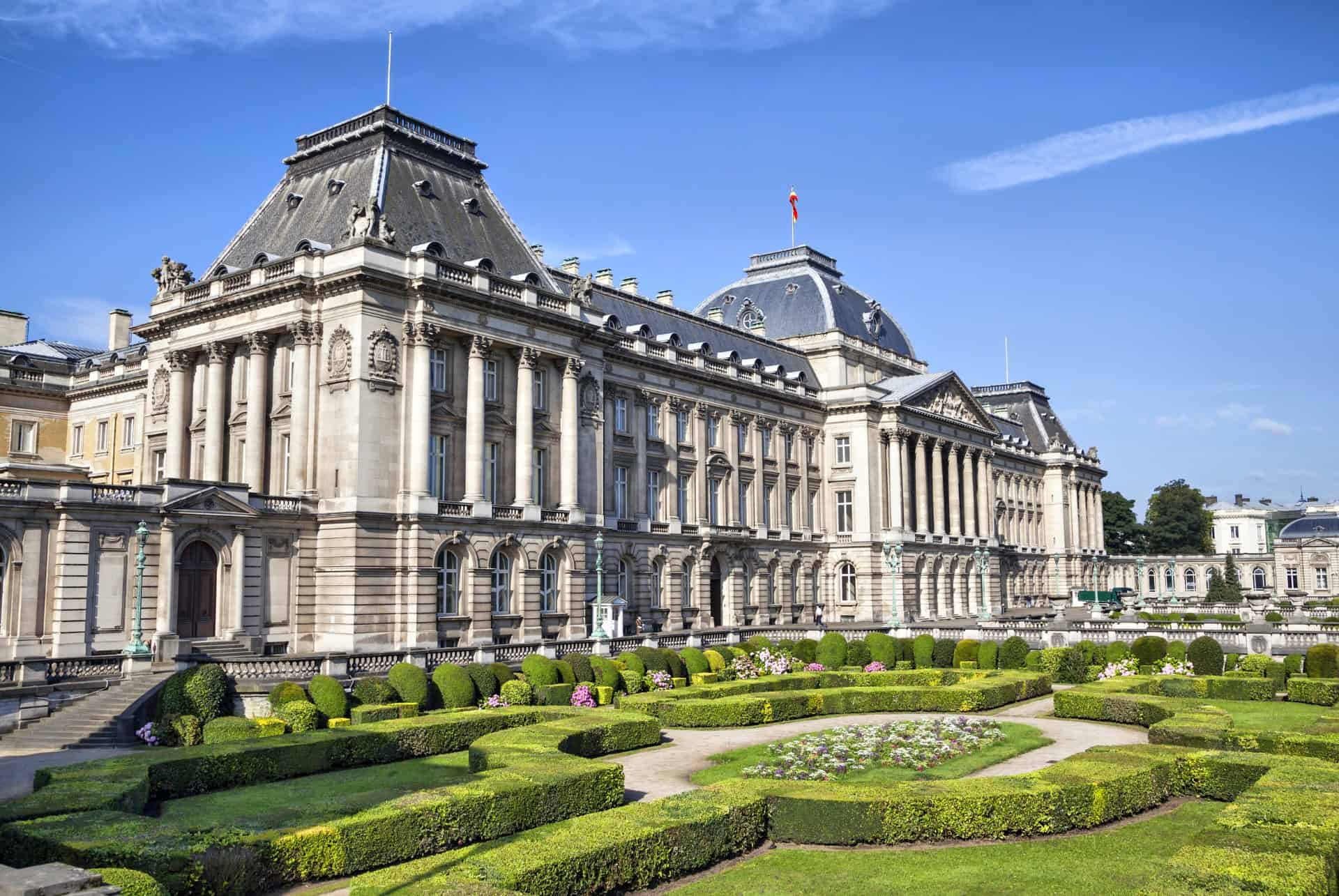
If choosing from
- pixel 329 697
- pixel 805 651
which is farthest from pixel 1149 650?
pixel 329 697

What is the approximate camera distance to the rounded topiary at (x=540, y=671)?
40969 millimetres

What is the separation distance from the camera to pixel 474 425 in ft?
167

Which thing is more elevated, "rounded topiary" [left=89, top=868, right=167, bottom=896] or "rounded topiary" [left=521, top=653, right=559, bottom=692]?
"rounded topiary" [left=521, top=653, right=559, bottom=692]

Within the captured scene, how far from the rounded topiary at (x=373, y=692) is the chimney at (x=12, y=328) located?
5127 cm

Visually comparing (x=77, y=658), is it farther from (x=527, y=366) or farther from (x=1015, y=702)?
(x=1015, y=702)

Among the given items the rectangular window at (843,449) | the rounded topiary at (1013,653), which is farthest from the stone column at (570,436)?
the rectangular window at (843,449)

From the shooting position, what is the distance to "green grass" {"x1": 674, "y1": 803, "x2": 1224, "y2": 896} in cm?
1836

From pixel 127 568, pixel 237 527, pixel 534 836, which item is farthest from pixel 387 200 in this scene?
pixel 534 836

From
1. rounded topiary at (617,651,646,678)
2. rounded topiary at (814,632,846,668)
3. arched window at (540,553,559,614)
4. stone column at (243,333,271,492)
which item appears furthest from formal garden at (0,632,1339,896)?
stone column at (243,333,271,492)

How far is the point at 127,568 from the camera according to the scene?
4212 centimetres

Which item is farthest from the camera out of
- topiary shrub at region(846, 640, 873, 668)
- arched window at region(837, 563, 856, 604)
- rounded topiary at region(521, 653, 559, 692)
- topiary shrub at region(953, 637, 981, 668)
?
arched window at region(837, 563, 856, 604)

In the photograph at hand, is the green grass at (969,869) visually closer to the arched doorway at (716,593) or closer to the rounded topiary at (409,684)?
the rounded topiary at (409,684)

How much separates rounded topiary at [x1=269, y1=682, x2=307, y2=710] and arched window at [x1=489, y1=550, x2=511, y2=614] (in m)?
16.7

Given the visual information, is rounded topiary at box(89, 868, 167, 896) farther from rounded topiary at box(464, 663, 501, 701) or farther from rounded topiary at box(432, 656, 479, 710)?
rounded topiary at box(464, 663, 501, 701)
